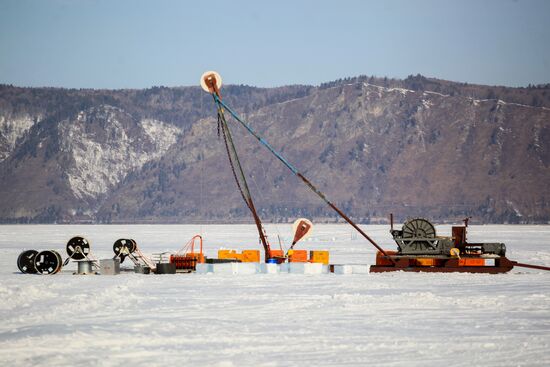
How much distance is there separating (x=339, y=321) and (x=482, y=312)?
411 cm

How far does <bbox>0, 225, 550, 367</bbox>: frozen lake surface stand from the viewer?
60.0ft

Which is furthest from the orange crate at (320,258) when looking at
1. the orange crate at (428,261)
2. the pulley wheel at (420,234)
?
the orange crate at (428,261)

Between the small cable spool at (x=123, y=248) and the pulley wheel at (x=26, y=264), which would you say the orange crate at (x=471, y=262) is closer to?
the small cable spool at (x=123, y=248)

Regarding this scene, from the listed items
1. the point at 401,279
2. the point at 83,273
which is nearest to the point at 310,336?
the point at 401,279

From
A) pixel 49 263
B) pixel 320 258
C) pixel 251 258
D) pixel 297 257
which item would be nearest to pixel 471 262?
pixel 320 258

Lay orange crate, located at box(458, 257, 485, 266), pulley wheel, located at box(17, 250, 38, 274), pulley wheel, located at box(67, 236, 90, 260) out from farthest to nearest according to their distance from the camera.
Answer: pulley wheel, located at box(67, 236, 90, 260) → pulley wheel, located at box(17, 250, 38, 274) → orange crate, located at box(458, 257, 485, 266)

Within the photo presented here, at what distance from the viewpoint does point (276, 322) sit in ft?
76.3

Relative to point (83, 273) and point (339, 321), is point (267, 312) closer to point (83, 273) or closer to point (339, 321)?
point (339, 321)

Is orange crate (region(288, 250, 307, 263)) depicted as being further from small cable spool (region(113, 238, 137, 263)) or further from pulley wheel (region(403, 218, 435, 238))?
small cable spool (region(113, 238, 137, 263))

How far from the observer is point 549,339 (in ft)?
66.6

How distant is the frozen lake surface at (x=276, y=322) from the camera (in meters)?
18.3

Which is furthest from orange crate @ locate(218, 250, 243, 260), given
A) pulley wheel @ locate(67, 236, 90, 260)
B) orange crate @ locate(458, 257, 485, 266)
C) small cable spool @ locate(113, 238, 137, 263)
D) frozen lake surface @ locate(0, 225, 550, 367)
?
orange crate @ locate(458, 257, 485, 266)

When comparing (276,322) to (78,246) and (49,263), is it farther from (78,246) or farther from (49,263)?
(78,246)

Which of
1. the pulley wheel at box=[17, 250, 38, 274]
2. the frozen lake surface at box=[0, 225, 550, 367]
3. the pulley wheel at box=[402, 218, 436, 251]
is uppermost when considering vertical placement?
the pulley wheel at box=[402, 218, 436, 251]
